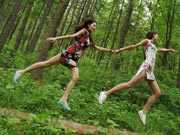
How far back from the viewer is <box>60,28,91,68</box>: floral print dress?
21.2 feet

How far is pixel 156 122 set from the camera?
8289mm

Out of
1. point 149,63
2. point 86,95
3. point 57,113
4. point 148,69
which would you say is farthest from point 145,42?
point 86,95

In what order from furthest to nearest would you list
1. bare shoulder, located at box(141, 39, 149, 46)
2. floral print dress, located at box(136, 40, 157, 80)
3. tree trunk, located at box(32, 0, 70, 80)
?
tree trunk, located at box(32, 0, 70, 80) → bare shoulder, located at box(141, 39, 149, 46) → floral print dress, located at box(136, 40, 157, 80)

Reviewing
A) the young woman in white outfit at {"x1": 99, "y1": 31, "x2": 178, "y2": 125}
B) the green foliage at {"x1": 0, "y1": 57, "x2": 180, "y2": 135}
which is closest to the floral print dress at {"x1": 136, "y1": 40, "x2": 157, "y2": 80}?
the young woman in white outfit at {"x1": 99, "y1": 31, "x2": 178, "y2": 125}

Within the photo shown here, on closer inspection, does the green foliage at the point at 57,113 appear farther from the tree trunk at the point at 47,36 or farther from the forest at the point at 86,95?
the tree trunk at the point at 47,36

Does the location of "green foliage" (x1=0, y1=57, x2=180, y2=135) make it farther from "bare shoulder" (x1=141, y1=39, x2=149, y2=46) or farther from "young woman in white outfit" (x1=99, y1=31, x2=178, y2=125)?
"bare shoulder" (x1=141, y1=39, x2=149, y2=46)

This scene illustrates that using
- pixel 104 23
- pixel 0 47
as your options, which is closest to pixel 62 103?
pixel 0 47

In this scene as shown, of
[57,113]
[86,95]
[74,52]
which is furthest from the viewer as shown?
[86,95]

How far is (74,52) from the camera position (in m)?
6.48

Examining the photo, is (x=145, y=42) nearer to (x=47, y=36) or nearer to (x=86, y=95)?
(x=86, y=95)

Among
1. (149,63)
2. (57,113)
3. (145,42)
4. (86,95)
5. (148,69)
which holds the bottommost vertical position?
(86,95)

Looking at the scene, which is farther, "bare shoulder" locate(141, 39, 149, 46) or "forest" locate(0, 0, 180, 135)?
"bare shoulder" locate(141, 39, 149, 46)

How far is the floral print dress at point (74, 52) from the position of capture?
646cm

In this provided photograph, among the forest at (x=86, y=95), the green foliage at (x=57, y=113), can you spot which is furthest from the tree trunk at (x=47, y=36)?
the green foliage at (x=57, y=113)
